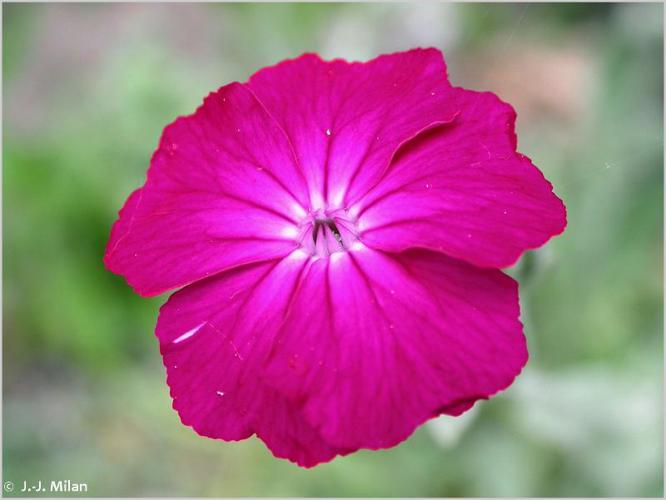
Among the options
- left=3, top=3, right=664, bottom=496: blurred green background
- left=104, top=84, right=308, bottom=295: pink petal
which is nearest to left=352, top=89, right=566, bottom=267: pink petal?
left=104, top=84, right=308, bottom=295: pink petal

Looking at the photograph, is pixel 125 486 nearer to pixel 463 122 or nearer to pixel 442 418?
pixel 442 418

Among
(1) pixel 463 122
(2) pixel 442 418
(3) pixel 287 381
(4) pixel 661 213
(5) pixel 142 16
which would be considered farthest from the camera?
(5) pixel 142 16

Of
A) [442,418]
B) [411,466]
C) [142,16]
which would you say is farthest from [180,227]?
[142,16]

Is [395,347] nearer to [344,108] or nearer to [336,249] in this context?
[336,249]

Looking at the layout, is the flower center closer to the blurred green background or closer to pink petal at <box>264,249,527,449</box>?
pink petal at <box>264,249,527,449</box>

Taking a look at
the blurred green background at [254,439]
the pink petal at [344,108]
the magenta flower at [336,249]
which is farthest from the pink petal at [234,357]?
the blurred green background at [254,439]
